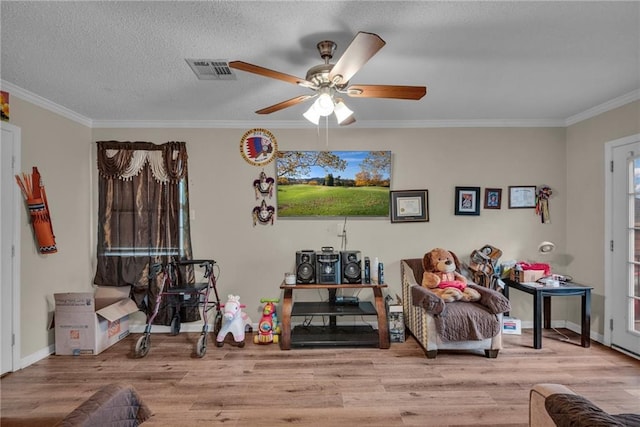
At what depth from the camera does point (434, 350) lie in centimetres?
300

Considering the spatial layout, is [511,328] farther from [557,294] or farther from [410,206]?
[410,206]

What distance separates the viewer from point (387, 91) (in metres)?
2.06

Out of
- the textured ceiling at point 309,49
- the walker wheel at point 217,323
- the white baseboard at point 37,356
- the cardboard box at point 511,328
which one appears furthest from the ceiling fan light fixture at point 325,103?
the white baseboard at point 37,356

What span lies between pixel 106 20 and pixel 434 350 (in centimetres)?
345

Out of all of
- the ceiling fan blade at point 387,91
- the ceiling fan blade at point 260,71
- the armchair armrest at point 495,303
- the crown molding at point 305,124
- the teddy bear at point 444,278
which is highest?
the crown molding at point 305,124

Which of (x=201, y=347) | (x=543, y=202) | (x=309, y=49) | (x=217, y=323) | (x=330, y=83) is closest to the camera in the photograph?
(x=330, y=83)

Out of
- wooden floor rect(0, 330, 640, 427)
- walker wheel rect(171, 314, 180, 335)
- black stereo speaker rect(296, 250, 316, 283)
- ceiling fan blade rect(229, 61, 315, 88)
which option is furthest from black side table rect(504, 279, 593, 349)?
walker wheel rect(171, 314, 180, 335)

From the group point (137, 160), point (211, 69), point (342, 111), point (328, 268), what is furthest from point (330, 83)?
point (137, 160)

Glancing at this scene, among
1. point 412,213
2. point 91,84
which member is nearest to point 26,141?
point 91,84

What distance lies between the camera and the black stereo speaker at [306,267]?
342 cm

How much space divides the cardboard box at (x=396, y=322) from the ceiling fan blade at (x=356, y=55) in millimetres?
2379

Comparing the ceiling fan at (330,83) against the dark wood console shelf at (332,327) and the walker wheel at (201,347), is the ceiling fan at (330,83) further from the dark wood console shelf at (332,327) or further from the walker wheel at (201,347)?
the walker wheel at (201,347)

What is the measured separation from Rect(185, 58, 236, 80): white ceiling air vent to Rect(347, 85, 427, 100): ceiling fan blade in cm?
100

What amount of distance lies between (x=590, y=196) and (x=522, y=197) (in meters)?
0.62
